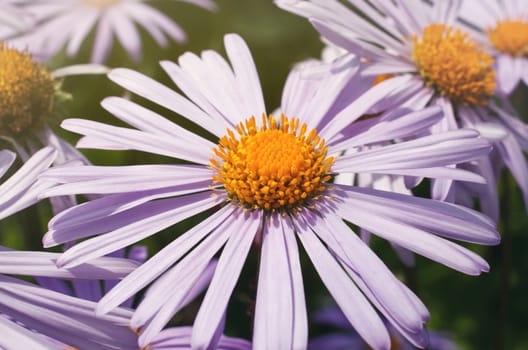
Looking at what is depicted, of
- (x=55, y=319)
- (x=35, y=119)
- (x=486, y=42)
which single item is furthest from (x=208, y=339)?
(x=486, y=42)

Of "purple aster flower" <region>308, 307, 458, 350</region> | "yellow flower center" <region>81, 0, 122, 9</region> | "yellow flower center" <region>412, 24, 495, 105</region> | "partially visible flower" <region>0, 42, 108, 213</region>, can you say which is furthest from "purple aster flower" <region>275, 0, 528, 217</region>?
"yellow flower center" <region>81, 0, 122, 9</region>

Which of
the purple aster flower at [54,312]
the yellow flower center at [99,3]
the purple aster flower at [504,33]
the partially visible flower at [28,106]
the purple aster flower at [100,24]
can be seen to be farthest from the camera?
the yellow flower center at [99,3]

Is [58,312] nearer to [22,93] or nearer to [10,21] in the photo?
[22,93]

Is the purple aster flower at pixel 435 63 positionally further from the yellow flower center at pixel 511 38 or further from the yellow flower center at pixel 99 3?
the yellow flower center at pixel 99 3

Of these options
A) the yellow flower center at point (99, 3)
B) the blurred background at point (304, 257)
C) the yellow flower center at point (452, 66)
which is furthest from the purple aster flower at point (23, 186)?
the yellow flower center at point (99, 3)

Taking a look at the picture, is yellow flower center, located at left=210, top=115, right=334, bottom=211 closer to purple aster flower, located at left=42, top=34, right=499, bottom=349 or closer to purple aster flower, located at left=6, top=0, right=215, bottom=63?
purple aster flower, located at left=42, top=34, right=499, bottom=349

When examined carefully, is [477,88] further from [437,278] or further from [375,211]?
[437,278]
